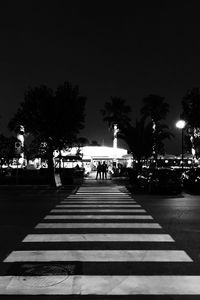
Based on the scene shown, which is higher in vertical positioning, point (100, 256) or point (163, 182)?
point (163, 182)

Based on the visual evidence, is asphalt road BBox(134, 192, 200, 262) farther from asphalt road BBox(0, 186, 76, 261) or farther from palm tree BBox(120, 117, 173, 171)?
palm tree BBox(120, 117, 173, 171)

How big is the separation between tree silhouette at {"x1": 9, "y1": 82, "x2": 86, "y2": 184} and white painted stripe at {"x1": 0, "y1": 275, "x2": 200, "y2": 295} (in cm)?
3254

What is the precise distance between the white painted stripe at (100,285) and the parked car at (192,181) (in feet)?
63.4

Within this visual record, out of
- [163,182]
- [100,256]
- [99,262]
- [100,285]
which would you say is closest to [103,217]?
[100,256]

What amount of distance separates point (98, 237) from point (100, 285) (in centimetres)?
393

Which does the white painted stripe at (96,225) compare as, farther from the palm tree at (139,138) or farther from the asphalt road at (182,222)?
the palm tree at (139,138)

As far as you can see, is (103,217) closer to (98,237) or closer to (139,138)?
(98,237)

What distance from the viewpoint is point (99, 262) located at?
25.8 feet

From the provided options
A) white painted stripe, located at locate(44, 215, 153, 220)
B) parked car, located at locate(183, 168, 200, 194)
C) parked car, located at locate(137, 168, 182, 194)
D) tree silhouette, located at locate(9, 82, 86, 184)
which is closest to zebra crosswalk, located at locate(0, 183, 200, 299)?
white painted stripe, located at locate(44, 215, 153, 220)

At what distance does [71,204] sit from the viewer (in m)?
18.0

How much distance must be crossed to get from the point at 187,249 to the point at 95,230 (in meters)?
2.86

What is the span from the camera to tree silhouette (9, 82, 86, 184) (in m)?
39.7

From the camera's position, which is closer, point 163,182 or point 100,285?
point 100,285
